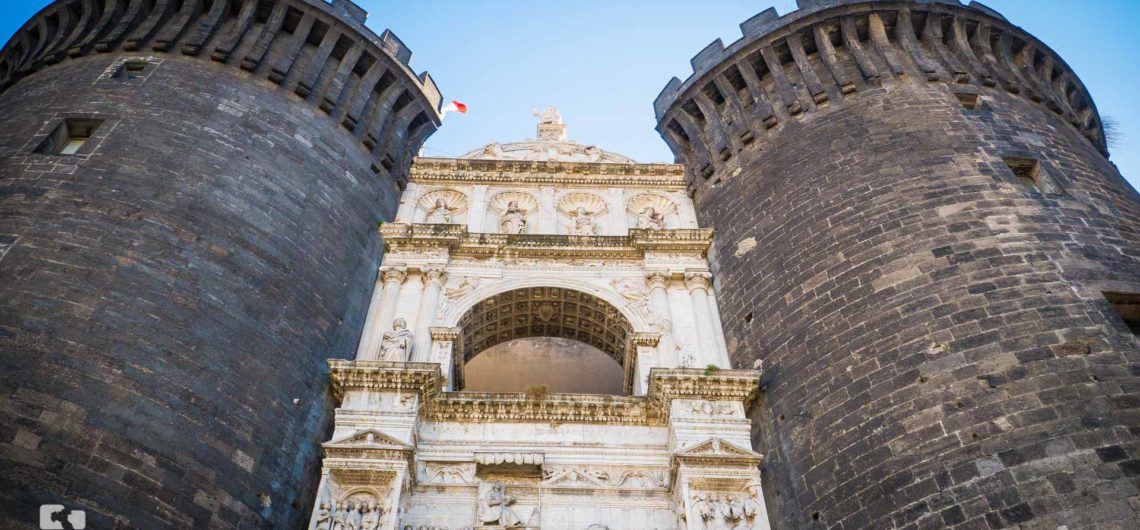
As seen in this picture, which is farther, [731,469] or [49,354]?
[731,469]

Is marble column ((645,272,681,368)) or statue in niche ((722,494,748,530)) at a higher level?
marble column ((645,272,681,368))

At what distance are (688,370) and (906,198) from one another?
4.05m

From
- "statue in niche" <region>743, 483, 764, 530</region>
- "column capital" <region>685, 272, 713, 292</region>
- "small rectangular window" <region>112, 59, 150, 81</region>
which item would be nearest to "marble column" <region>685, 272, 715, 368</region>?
"column capital" <region>685, 272, 713, 292</region>

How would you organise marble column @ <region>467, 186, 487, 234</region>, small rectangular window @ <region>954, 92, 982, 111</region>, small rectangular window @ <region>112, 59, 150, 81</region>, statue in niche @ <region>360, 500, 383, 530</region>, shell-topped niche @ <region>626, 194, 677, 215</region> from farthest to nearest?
shell-topped niche @ <region>626, 194, 677, 215</region> → marble column @ <region>467, 186, 487, 234</region> → small rectangular window @ <region>954, 92, 982, 111</region> → small rectangular window @ <region>112, 59, 150, 81</region> → statue in niche @ <region>360, 500, 383, 530</region>

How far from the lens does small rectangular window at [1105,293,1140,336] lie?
9.45m

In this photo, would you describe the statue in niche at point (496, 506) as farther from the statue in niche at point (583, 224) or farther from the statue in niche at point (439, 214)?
the statue in niche at point (439, 214)

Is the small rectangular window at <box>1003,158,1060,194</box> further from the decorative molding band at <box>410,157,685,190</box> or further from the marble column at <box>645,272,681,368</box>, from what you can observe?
the decorative molding band at <box>410,157,685,190</box>

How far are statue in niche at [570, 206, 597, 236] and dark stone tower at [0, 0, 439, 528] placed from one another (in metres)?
3.48

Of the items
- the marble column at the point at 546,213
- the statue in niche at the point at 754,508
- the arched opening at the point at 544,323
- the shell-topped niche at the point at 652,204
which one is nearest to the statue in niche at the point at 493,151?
the marble column at the point at 546,213

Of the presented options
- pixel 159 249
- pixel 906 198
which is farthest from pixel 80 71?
pixel 906 198

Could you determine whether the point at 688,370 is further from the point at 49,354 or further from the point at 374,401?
the point at 49,354

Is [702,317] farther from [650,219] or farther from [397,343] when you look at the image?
[397,343]

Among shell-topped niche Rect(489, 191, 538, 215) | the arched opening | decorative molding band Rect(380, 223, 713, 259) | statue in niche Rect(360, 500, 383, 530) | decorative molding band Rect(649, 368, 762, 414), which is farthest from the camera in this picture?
shell-topped niche Rect(489, 191, 538, 215)

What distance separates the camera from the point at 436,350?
459 inches
